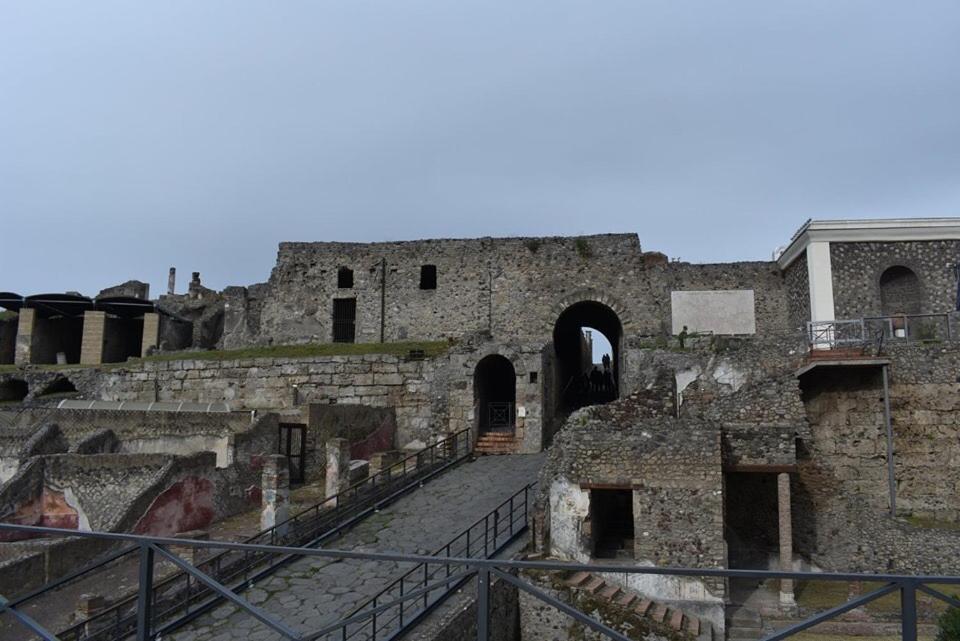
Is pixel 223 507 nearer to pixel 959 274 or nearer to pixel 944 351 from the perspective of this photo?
pixel 944 351

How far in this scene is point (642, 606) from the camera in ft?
40.2

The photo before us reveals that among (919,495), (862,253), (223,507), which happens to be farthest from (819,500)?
(223,507)

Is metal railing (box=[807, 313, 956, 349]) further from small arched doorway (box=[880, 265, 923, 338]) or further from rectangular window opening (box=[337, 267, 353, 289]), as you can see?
rectangular window opening (box=[337, 267, 353, 289])

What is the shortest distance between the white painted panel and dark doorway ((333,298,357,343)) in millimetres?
12267

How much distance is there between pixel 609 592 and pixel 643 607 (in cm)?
61

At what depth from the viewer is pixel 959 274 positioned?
2066 centimetres

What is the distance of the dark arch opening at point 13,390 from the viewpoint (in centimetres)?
2909

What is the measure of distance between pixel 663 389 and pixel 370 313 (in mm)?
14618

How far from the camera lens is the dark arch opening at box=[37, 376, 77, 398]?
27547 millimetres

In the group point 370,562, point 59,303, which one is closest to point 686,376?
point 370,562

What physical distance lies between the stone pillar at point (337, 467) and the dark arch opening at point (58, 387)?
1668 cm

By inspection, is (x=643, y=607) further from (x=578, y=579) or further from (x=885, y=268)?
(x=885, y=268)

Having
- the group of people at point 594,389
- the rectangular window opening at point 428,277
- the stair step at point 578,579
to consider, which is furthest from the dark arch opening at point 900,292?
the rectangular window opening at point 428,277

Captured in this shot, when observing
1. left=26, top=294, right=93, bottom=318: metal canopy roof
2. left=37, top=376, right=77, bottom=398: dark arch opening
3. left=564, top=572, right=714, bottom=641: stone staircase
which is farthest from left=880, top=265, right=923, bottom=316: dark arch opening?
left=26, top=294, right=93, bottom=318: metal canopy roof
